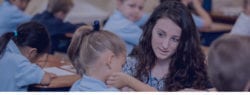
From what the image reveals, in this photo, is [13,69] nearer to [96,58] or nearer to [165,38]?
[96,58]

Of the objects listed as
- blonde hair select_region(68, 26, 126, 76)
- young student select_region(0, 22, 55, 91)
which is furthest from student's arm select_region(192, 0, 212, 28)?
blonde hair select_region(68, 26, 126, 76)

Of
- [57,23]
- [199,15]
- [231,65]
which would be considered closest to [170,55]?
[231,65]

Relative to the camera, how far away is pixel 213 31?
11.6ft

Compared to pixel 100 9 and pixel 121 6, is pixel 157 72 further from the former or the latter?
pixel 100 9

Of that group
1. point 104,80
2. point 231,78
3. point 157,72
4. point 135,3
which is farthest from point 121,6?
point 231,78

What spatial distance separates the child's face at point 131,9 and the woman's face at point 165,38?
2.53 feet

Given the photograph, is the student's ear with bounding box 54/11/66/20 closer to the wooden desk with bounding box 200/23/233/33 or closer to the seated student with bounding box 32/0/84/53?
the seated student with bounding box 32/0/84/53

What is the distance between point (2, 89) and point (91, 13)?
1883 mm

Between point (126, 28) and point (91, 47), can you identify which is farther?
point (126, 28)

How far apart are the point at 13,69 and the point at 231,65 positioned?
1.13 meters

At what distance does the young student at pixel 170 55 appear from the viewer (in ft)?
7.36

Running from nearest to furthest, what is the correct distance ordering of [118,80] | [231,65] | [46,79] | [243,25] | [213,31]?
[231,65], [118,80], [46,79], [243,25], [213,31]

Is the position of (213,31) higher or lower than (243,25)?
lower

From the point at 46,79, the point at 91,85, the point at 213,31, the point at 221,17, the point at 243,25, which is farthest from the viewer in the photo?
the point at 221,17
